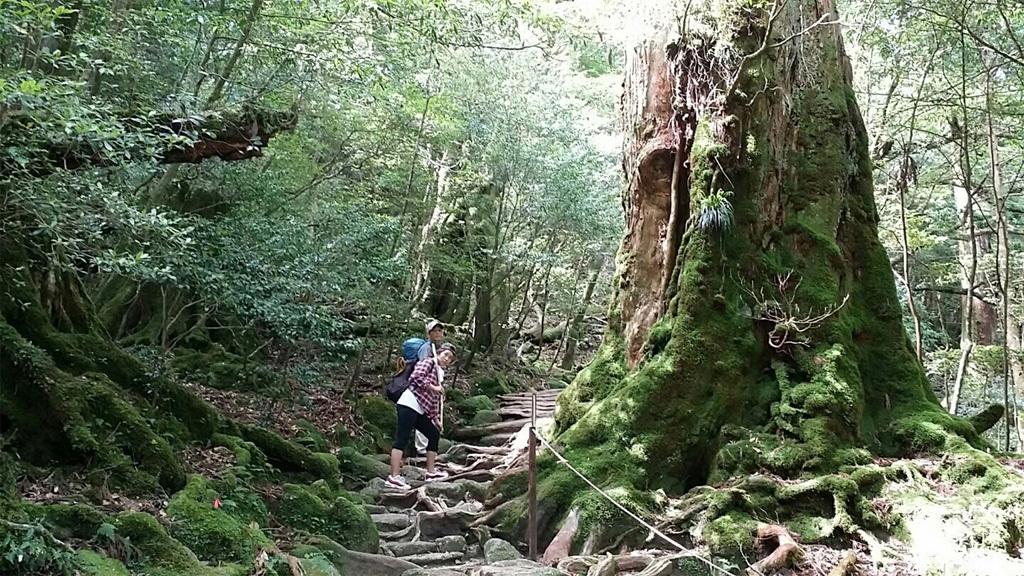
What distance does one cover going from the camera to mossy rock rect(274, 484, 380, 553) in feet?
19.5

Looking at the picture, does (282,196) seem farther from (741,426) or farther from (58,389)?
(741,426)

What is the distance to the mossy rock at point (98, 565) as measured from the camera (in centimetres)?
380

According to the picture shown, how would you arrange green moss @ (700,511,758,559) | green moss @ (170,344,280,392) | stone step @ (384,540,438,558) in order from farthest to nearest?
1. green moss @ (170,344,280,392)
2. stone step @ (384,540,438,558)
3. green moss @ (700,511,758,559)

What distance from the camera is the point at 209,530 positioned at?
15.9 feet

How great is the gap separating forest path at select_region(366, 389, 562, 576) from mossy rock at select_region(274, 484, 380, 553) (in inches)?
10.1

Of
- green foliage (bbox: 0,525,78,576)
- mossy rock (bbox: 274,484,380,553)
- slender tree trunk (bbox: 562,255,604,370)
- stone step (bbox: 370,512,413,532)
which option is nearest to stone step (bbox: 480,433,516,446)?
stone step (bbox: 370,512,413,532)

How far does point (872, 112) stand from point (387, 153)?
763cm

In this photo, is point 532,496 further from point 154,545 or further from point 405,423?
point 154,545

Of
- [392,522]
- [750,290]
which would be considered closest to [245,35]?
[392,522]

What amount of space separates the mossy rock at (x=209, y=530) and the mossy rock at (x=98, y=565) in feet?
2.40

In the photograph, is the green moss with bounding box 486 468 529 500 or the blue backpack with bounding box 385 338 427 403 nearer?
the green moss with bounding box 486 468 529 500

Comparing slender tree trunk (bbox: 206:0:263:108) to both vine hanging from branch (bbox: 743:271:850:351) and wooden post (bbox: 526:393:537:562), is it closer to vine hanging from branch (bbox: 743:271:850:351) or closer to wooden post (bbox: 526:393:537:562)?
wooden post (bbox: 526:393:537:562)

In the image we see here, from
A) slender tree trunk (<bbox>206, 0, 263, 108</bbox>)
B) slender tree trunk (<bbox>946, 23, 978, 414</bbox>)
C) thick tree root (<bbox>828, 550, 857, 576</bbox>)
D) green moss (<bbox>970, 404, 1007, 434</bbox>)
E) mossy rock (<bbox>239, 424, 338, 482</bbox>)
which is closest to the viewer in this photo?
thick tree root (<bbox>828, 550, 857, 576</bbox>)

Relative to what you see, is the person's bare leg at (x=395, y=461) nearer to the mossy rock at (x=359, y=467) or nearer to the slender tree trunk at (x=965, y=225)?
the mossy rock at (x=359, y=467)
